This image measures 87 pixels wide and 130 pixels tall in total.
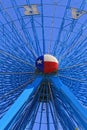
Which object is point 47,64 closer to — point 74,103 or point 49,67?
point 49,67

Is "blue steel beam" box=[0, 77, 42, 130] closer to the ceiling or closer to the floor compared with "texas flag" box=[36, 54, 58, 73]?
closer to the floor

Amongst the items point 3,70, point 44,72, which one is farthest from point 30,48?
point 44,72

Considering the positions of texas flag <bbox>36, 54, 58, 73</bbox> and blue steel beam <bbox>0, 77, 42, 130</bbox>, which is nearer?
blue steel beam <bbox>0, 77, 42, 130</bbox>

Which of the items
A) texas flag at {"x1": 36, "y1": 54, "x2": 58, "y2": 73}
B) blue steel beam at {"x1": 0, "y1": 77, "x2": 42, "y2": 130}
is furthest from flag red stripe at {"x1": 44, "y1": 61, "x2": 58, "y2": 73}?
blue steel beam at {"x1": 0, "y1": 77, "x2": 42, "y2": 130}

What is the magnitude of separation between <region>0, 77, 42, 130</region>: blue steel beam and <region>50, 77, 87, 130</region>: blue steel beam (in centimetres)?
79

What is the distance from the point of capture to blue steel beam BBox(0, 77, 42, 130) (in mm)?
16438

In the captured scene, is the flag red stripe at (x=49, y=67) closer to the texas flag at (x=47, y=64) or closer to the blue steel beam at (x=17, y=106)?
the texas flag at (x=47, y=64)

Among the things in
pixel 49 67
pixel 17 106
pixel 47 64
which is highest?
pixel 47 64

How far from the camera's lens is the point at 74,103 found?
57.3 ft

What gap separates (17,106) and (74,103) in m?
2.17

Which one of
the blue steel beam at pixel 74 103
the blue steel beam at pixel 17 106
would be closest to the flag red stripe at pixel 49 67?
the blue steel beam at pixel 74 103

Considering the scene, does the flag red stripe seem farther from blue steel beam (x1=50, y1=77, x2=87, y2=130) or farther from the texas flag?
blue steel beam (x1=50, y1=77, x2=87, y2=130)

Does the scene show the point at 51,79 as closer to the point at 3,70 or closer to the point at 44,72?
the point at 44,72

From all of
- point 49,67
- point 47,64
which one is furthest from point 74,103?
point 47,64
